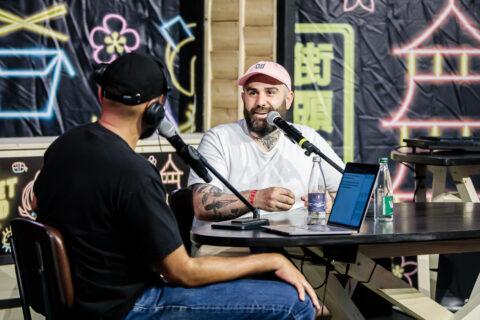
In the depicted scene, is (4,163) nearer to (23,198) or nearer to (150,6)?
(23,198)

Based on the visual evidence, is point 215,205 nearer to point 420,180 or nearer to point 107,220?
point 107,220

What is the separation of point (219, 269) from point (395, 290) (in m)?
1.08

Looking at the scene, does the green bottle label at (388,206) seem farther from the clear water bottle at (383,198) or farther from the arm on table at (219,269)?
the arm on table at (219,269)

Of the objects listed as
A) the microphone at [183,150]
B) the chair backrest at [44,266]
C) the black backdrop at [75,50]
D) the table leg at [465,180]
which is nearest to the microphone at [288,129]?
the microphone at [183,150]

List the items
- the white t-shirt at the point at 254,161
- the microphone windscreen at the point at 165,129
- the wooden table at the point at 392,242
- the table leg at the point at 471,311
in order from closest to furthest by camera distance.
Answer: the microphone windscreen at the point at 165,129 < the wooden table at the point at 392,242 < the table leg at the point at 471,311 < the white t-shirt at the point at 254,161

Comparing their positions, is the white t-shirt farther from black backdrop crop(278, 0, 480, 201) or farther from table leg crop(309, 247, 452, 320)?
black backdrop crop(278, 0, 480, 201)

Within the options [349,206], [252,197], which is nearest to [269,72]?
[252,197]

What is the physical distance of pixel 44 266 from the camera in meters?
2.52

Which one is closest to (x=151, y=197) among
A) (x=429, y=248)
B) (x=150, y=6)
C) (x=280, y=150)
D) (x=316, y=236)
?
(x=316, y=236)

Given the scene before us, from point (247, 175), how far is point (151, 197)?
1.42 metres

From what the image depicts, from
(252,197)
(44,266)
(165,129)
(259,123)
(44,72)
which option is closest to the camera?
(44,266)

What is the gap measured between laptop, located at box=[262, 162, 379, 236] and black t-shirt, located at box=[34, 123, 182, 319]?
0.56 meters

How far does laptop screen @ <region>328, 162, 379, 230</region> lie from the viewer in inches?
120

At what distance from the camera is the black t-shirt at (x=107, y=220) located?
252cm
